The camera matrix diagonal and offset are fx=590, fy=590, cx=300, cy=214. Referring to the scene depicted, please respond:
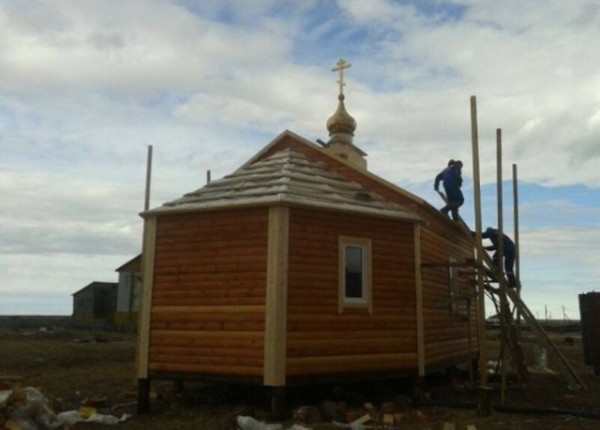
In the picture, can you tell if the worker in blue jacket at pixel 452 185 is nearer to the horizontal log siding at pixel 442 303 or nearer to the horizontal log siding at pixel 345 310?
the horizontal log siding at pixel 442 303

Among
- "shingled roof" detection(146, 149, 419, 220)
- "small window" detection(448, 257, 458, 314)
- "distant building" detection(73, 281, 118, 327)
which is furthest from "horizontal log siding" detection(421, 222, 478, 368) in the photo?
"distant building" detection(73, 281, 118, 327)

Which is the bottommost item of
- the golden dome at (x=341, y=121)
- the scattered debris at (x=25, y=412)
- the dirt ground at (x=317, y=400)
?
the dirt ground at (x=317, y=400)

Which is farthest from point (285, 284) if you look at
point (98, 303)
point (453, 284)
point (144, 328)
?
point (98, 303)

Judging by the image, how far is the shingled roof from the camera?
13070 mm

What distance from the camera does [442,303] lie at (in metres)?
16.5

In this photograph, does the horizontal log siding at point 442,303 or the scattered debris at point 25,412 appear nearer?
the scattered debris at point 25,412

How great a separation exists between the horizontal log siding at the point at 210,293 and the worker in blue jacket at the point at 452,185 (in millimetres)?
6704

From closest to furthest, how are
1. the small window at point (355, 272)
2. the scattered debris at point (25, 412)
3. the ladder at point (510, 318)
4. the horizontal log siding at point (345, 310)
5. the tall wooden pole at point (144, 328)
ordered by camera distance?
the scattered debris at point (25, 412) < the horizontal log siding at point (345, 310) < the small window at point (355, 272) < the tall wooden pole at point (144, 328) < the ladder at point (510, 318)

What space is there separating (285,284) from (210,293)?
6.35 feet

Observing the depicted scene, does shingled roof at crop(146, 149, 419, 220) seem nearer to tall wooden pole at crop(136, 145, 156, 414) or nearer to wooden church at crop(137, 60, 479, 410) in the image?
wooden church at crop(137, 60, 479, 410)

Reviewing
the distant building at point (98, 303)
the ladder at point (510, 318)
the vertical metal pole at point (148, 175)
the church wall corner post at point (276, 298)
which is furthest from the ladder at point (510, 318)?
the distant building at point (98, 303)

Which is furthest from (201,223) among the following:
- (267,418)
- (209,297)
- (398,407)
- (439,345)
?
(439,345)

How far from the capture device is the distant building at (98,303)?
173 feet

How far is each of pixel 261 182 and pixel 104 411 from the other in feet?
20.8
